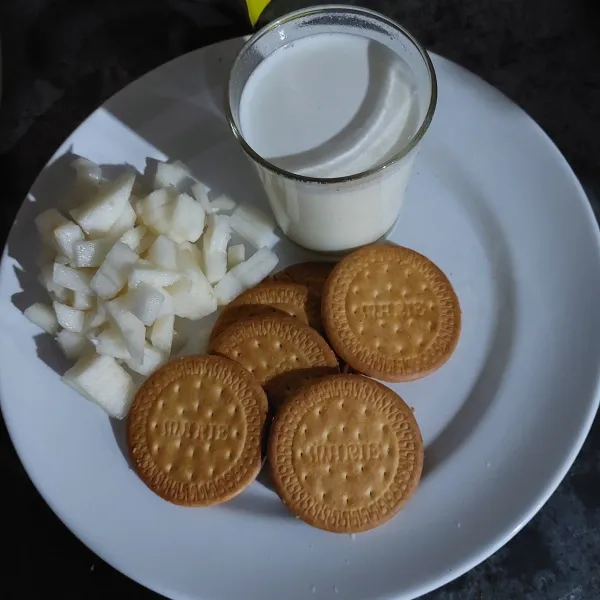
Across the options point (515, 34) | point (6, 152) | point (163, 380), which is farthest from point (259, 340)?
point (515, 34)

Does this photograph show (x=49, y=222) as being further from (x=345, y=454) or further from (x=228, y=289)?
(x=345, y=454)

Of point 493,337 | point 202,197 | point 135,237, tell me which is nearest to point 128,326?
point 135,237

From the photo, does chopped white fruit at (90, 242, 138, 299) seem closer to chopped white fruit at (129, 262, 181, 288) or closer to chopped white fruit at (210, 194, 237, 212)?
chopped white fruit at (129, 262, 181, 288)

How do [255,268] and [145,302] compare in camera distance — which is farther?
[255,268]

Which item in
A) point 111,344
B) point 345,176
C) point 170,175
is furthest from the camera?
point 170,175

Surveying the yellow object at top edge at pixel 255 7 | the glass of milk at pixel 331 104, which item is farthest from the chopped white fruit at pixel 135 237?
the yellow object at top edge at pixel 255 7

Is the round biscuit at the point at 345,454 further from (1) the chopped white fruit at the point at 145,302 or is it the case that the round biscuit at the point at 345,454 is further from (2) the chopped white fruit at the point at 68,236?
(2) the chopped white fruit at the point at 68,236

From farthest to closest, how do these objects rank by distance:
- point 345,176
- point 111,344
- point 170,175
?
1. point 170,175
2. point 111,344
3. point 345,176
